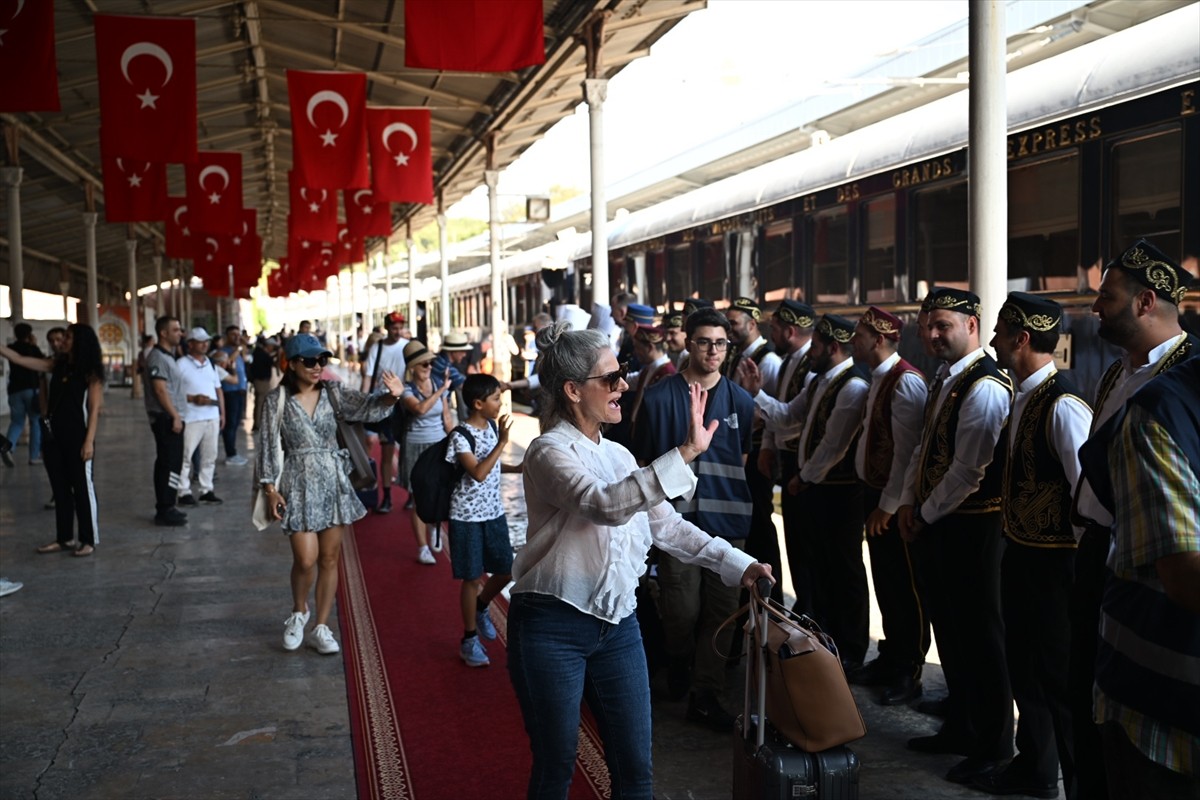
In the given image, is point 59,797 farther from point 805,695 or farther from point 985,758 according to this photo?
point 985,758

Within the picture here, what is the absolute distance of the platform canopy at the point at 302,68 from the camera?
46.0ft

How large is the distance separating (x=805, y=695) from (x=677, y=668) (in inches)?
98.2

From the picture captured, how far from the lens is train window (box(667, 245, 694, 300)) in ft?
47.2

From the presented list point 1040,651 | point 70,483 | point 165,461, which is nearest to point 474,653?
point 1040,651

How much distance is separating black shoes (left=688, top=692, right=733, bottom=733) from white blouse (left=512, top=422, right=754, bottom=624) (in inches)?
72.5

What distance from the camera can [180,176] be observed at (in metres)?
29.3

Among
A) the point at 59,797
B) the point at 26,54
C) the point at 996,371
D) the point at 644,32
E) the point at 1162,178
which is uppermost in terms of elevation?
the point at 644,32

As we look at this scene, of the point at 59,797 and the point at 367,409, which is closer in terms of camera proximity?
the point at 59,797

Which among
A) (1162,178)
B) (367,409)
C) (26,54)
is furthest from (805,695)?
(26,54)

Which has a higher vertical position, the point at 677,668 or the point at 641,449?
the point at 641,449

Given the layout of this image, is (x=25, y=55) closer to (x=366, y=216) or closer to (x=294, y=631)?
(x=294, y=631)

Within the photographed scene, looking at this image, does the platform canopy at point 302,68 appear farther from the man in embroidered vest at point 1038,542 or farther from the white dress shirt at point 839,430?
the man in embroidered vest at point 1038,542

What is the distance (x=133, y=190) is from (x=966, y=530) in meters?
13.9

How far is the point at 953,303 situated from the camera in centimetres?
445
